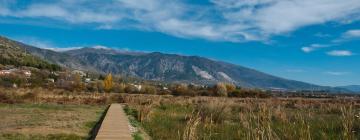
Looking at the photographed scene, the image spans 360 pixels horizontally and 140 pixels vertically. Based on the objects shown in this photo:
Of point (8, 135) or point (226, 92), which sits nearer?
point (8, 135)

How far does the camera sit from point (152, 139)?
16594mm

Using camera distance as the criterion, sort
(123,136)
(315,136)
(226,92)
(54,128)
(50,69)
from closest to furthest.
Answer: (315,136)
(123,136)
(54,128)
(226,92)
(50,69)

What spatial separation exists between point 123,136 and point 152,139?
53.8 inches

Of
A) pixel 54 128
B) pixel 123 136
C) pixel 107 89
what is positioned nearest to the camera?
pixel 123 136

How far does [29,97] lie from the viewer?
47.6 m

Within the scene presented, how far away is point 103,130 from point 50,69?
518 ft

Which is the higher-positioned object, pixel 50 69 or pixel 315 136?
pixel 50 69

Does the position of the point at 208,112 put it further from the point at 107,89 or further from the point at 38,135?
the point at 107,89

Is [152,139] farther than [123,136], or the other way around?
[152,139]

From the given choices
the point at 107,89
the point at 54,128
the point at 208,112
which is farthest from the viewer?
the point at 107,89

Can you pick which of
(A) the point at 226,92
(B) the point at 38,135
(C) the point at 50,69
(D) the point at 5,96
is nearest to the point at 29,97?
(D) the point at 5,96

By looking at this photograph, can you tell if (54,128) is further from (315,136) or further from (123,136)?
(315,136)

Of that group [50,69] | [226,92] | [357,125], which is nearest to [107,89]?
[226,92]

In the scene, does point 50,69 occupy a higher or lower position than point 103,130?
higher
